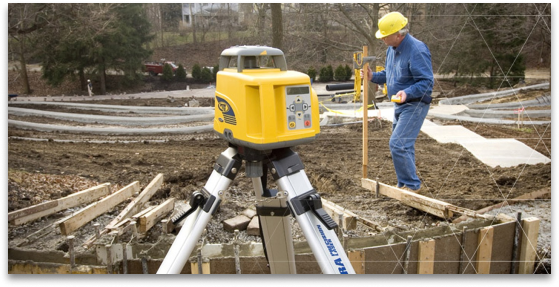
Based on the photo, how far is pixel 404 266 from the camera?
104 inches

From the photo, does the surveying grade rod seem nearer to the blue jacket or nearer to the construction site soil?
the blue jacket

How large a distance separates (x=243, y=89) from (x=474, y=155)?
4.32m

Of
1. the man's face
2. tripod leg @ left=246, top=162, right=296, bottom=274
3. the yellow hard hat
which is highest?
the yellow hard hat

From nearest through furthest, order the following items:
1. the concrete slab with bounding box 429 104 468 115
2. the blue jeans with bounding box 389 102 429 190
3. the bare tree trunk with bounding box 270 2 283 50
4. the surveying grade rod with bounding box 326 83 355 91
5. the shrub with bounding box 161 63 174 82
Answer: the surveying grade rod with bounding box 326 83 355 91, the blue jeans with bounding box 389 102 429 190, the bare tree trunk with bounding box 270 2 283 50, the concrete slab with bounding box 429 104 468 115, the shrub with bounding box 161 63 174 82

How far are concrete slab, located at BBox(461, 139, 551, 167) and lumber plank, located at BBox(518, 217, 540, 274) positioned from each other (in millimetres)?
1986

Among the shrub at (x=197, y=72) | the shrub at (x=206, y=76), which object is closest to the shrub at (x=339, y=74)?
the shrub at (x=206, y=76)

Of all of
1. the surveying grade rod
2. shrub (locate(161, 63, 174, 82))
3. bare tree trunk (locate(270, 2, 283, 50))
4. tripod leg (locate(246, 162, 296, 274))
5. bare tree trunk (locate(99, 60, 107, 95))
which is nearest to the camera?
tripod leg (locate(246, 162, 296, 274))

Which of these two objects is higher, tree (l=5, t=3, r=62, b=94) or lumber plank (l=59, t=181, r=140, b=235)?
tree (l=5, t=3, r=62, b=94)

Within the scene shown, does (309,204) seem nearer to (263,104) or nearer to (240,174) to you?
(263,104)

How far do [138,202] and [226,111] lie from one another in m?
1.97

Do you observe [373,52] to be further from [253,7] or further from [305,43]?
[253,7]

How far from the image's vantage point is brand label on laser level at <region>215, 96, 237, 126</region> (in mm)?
1753

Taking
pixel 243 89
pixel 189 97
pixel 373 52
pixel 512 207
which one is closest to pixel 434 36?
pixel 373 52

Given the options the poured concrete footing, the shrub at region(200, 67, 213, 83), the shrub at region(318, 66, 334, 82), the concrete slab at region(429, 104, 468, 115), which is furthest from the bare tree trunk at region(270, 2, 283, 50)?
the shrub at region(200, 67, 213, 83)
